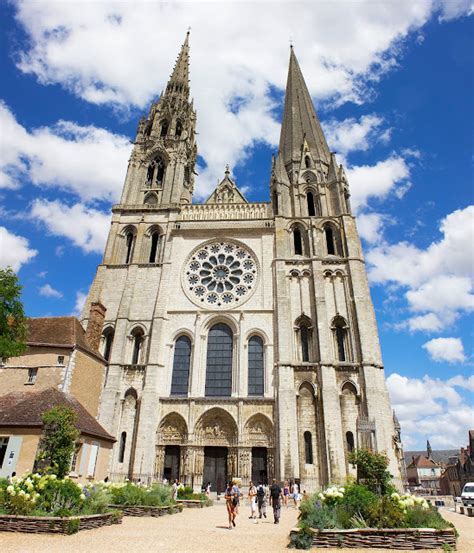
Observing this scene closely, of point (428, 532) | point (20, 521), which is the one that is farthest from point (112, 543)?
point (428, 532)

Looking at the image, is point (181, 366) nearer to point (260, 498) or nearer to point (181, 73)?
point (260, 498)

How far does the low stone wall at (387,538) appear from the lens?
26.2 ft

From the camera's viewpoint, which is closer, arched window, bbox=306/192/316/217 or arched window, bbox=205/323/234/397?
arched window, bbox=205/323/234/397

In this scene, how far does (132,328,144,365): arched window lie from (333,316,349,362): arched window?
13030 millimetres

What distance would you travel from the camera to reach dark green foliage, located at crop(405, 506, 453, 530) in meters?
8.51

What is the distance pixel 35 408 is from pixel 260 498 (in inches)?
408

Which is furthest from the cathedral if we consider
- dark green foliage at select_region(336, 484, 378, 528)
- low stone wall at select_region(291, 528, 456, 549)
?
low stone wall at select_region(291, 528, 456, 549)

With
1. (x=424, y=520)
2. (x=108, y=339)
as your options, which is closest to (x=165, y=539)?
(x=424, y=520)

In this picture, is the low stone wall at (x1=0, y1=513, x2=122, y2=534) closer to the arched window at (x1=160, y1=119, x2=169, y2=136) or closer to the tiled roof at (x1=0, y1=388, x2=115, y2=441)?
the tiled roof at (x1=0, y1=388, x2=115, y2=441)

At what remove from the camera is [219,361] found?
85.4 ft

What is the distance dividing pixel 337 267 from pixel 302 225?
4.58 m

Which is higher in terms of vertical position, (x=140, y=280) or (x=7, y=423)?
(x=140, y=280)

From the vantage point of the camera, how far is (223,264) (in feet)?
97.3

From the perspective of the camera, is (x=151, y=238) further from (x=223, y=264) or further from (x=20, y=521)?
(x=20, y=521)
